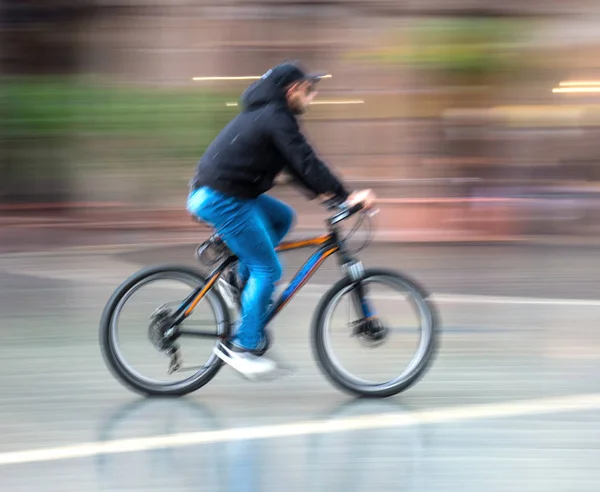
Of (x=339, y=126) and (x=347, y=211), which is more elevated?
(x=347, y=211)

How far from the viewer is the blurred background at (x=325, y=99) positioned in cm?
1259

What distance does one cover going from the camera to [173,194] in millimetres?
12734

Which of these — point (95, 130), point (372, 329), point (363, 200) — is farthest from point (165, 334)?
point (95, 130)

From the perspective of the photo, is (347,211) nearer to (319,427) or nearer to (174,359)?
(319,427)

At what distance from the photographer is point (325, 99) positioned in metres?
13.1

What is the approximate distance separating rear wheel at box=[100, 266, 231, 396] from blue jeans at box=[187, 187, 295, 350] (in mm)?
168

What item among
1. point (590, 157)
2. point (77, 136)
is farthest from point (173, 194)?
point (590, 157)

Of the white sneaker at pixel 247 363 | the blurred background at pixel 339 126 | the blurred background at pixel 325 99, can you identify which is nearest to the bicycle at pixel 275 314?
the white sneaker at pixel 247 363

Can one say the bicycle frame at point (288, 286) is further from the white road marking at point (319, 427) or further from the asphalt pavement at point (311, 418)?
the white road marking at point (319, 427)

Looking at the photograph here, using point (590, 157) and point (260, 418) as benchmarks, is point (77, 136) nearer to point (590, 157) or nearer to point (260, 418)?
point (590, 157)

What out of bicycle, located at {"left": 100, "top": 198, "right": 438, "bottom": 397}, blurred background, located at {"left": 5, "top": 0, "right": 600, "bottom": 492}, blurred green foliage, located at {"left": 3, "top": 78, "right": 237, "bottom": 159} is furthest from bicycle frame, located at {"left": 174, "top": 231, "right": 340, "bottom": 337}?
blurred green foliage, located at {"left": 3, "top": 78, "right": 237, "bottom": 159}

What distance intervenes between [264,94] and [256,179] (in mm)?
420

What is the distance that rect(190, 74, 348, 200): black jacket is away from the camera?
198 inches

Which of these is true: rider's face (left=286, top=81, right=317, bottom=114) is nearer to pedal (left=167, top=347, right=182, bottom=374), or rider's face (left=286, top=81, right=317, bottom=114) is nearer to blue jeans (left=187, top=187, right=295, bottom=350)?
blue jeans (left=187, top=187, right=295, bottom=350)
